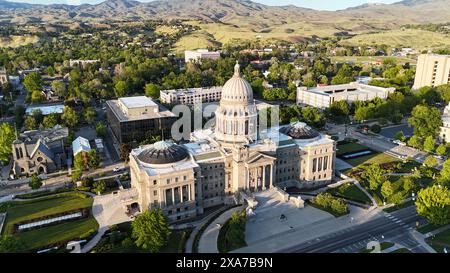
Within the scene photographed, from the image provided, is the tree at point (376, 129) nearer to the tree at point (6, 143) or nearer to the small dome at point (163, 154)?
the small dome at point (163, 154)

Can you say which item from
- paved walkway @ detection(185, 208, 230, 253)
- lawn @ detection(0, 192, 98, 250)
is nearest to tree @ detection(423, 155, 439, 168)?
paved walkway @ detection(185, 208, 230, 253)

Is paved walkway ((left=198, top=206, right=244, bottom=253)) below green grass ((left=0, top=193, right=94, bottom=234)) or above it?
below

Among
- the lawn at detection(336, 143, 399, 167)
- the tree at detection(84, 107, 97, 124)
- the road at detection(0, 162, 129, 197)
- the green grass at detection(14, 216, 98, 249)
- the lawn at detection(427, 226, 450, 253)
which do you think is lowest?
the green grass at detection(14, 216, 98, 249)

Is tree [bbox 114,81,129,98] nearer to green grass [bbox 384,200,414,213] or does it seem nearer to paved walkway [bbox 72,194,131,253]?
paved walkway [bbox 72,194,131,253]

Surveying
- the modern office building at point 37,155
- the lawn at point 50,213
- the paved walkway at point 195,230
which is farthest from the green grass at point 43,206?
the paved walkway at point 195,230

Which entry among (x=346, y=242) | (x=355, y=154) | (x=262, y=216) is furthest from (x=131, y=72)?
(x=346, y=242)

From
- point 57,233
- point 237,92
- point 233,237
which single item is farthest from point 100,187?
point 237,92

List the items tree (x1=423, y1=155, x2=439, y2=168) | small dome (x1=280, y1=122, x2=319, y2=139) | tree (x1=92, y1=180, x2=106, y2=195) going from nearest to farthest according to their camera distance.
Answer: tree (x1=92, y1=180, x2=106, y2=195) → small dome (x1=280, y1=122, x2=319, y2=139) → tree (x1=423, y1=155, x2=439, y2=168)
